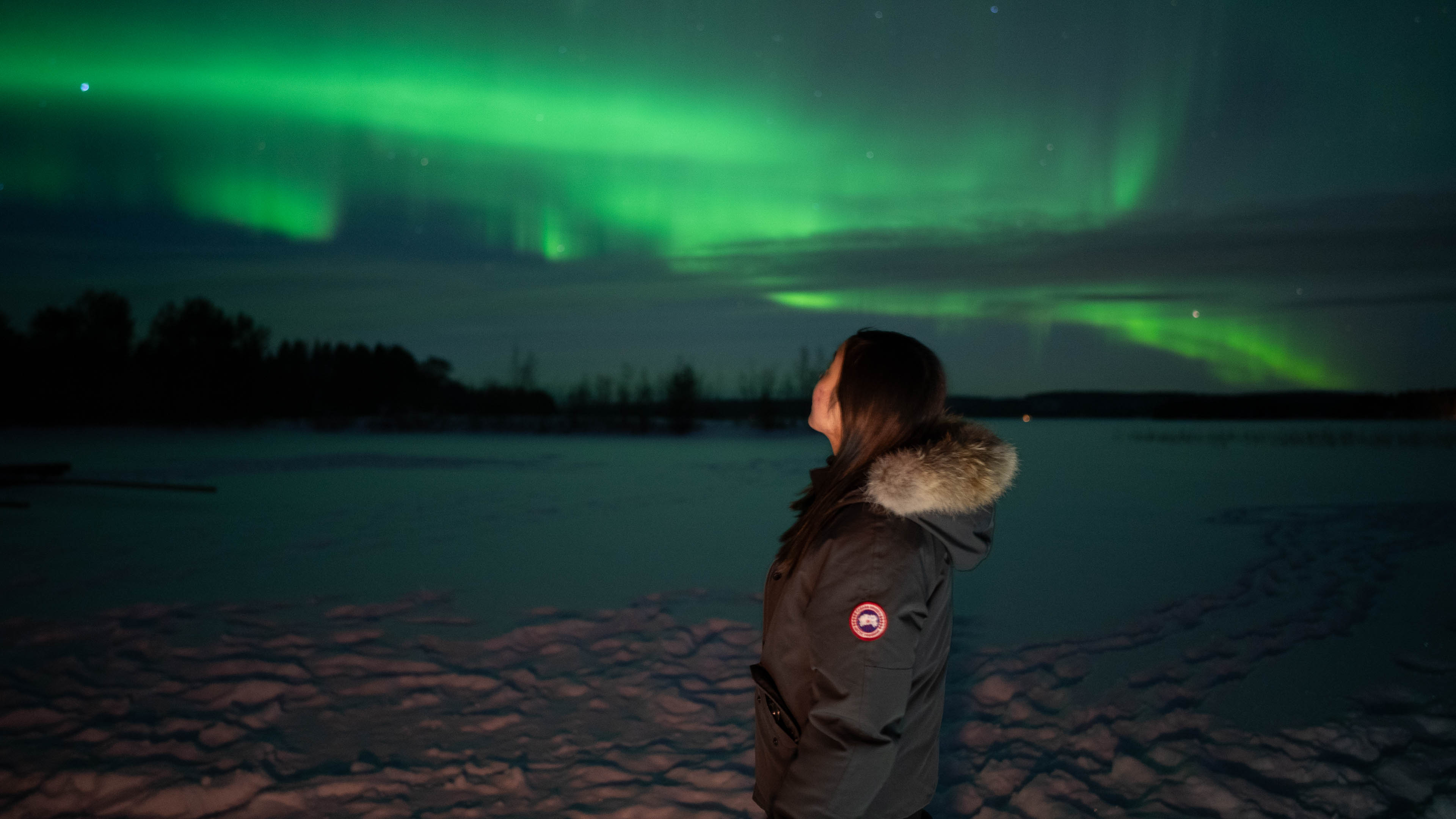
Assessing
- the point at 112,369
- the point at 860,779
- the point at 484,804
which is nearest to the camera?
the point at 860,779

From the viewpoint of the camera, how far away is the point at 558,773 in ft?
11.4

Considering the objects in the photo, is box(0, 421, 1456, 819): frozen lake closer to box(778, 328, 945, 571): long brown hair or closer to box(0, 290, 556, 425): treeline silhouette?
box(778, 328, 945, 571): long brown hair

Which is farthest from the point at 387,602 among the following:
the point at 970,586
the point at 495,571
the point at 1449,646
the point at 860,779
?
the point at 1449,646

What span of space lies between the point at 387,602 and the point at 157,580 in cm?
249

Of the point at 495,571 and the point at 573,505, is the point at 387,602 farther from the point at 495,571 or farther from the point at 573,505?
the point at 573,505

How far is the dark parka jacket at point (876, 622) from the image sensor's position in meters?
1.56

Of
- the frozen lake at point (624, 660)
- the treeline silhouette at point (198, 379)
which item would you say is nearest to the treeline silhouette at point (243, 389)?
the treeline silhouette at point (198, 379)

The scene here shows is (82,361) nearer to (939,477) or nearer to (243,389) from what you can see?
(243,389)

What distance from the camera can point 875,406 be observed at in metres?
1.76

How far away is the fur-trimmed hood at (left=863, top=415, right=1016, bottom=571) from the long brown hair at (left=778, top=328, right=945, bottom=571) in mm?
52

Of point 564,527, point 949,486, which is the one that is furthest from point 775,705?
point 564,527

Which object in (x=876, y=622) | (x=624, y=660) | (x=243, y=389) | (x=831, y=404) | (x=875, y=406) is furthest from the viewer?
(x=243, y=389)

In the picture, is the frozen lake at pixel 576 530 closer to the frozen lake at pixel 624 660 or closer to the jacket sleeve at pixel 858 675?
the frozen lake at pixel 624 660

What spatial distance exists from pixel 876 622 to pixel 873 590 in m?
0.06
